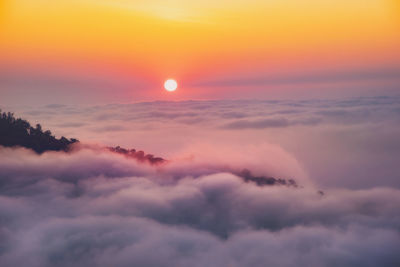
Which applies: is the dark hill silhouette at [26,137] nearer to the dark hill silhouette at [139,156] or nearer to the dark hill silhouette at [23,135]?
the dark hill silhouette at [23,135]

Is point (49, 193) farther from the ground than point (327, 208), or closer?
farther from the ground

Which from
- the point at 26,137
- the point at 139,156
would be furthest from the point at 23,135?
the point at 139,156

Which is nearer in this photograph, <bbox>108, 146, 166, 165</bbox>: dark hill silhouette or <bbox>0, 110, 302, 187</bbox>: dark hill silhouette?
<bbox>0, 110, 302, 187</bbox>: dark hill silhouette

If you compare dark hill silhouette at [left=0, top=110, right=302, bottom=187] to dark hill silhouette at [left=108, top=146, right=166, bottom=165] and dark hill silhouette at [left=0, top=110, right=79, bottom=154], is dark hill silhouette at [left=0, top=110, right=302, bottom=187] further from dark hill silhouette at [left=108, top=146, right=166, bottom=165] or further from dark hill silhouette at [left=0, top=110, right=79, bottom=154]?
dark hill silhouette at [left=108, top=146, right=166, bottom=165]

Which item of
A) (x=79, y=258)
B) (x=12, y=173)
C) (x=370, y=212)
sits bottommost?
(x=370, y=212)

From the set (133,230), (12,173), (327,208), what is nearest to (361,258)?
(327,208)

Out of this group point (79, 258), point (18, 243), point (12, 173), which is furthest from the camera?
point (12, 173)

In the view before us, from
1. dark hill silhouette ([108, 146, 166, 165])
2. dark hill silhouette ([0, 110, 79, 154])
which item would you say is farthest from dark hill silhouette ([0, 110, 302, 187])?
dark hill silhouette ([108, 146, 166, 165])

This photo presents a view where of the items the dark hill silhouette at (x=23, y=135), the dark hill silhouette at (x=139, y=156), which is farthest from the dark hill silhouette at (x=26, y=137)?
the dark hill silhouette at (x=139, y=156)

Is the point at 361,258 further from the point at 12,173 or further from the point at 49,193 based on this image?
the point at 12,173
